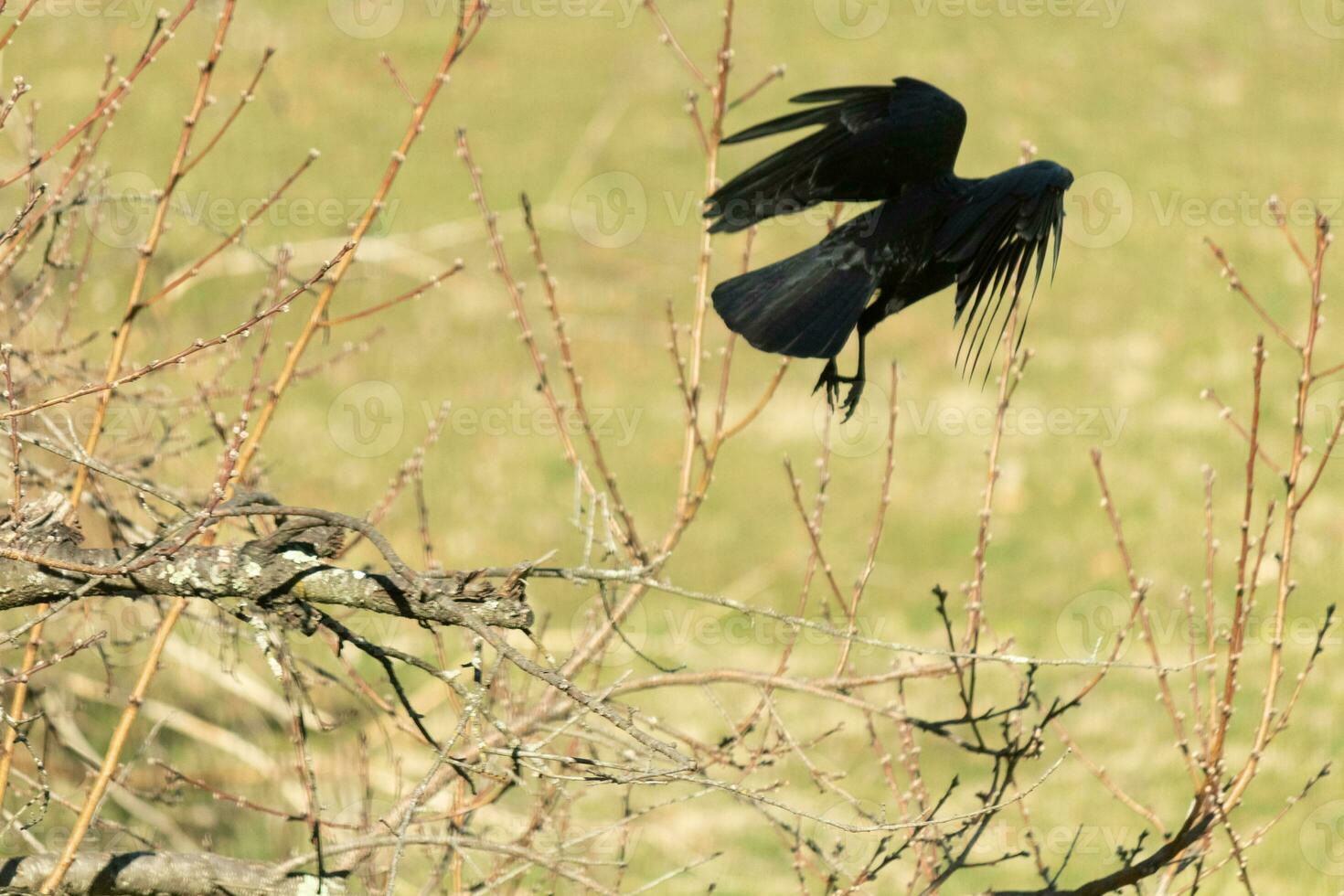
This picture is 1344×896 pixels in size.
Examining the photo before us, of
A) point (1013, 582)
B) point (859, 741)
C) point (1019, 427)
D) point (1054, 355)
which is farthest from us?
point (1054, 355)

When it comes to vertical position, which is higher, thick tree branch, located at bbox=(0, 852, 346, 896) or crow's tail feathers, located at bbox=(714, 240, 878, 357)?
crow's tail feathers, located at bbox=(714, 240, 878, 357)

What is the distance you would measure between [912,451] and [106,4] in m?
9.07

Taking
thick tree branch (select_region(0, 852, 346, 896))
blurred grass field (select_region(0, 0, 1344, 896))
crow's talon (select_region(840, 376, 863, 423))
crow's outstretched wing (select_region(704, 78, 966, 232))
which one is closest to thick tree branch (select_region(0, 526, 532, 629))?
thick tree branch (select_region(0, 852, 346, 896))

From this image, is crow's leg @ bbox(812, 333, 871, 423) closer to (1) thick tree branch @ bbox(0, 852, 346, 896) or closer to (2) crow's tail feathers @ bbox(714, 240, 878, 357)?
(2) crow's tail feathers @ bbox(714, 240, 878, 357)

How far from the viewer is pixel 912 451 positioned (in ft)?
43.7

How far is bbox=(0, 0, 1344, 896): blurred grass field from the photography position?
36.5 feet

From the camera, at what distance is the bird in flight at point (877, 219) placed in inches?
133

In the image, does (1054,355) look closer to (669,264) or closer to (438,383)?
(669,264)

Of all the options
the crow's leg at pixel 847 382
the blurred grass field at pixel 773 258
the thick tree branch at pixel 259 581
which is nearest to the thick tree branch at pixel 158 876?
the thick tree branch at pixel 259 581

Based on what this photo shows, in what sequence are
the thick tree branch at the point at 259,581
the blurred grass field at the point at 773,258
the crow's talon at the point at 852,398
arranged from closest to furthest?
the thick tree branch at the point at 259,581 → the crow's talon at the point at 852,398 → the blurred grass field at the point at 773,258

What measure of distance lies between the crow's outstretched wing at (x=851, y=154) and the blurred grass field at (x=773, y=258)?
530cm

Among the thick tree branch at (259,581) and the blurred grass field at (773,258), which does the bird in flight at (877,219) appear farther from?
the blurred grass field at (773,258)

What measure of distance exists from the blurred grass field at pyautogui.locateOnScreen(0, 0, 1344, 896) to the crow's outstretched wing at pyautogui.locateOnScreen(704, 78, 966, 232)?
5304 mm

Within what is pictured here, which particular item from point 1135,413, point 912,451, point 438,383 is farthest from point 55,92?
point 1135,413
